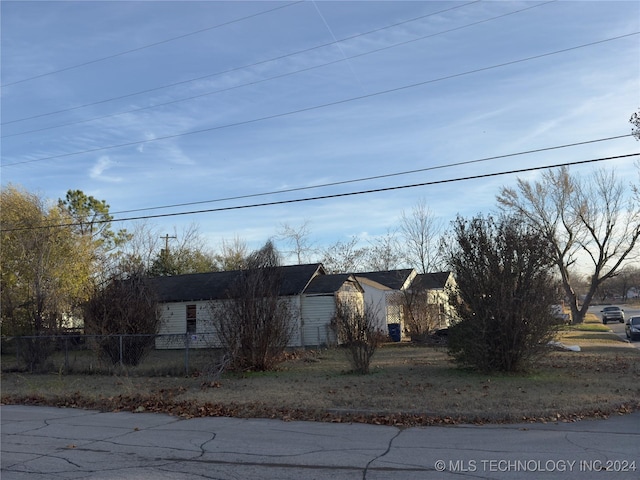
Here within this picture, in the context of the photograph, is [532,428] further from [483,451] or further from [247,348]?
[247,348]

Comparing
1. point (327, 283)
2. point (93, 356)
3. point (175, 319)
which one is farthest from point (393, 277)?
point (93, 356)

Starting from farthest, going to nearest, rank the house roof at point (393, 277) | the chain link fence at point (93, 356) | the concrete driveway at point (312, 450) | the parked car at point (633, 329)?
the house roof at point (393, 277) < the parked car at point (633, 329) < the chain link fence at point (93, 356) < the concrete driveway at point (312, 450)

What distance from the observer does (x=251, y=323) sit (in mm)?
15305

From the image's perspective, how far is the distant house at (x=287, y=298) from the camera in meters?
25.3

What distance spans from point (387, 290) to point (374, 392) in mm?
23453

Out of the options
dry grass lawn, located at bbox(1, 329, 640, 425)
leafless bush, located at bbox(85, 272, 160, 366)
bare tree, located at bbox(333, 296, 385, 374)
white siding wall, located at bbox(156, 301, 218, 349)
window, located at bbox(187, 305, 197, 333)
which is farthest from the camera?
window, located at bbox(187, 305, 197, 333)

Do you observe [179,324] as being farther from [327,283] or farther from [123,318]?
[123,318]

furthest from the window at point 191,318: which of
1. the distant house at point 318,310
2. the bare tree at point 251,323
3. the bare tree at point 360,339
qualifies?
the bare tree at point 360,339

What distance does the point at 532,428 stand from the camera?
816cm

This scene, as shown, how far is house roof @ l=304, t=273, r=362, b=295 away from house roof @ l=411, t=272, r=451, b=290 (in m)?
3.54

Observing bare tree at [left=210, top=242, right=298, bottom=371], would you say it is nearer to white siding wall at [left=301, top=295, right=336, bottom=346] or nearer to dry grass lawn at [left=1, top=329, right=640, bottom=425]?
dry grass lawn at [left=1, top=329, right=640, bottom=425]

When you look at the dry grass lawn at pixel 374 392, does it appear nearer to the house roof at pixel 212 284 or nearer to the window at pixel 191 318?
the house roof at pixel 212 284

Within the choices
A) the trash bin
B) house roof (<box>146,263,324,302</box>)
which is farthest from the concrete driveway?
the trash bin

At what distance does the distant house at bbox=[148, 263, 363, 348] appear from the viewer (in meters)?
25.3
